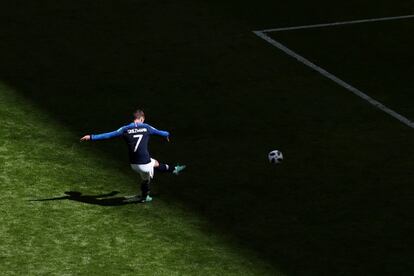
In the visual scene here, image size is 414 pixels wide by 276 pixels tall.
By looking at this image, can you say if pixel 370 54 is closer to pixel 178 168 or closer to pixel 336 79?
pixel 336 79

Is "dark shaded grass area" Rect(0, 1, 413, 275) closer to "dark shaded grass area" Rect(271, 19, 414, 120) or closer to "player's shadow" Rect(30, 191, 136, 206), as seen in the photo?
"dark shaded grass area" Rect(271, 19, 414, 120)

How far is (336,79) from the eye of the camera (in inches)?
1139

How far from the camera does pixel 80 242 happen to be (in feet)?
66.8

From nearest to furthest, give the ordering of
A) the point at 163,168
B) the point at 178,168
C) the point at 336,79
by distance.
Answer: the point at 163,168
the point at 178,168
the point at 336,79

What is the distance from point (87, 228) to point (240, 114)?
6.74 meters

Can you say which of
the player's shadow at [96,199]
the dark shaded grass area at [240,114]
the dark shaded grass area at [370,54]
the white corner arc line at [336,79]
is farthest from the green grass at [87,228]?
the dark shaded grass area at [370,54]

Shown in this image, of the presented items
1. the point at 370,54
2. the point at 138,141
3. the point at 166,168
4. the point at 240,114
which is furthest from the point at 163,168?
the point at 370,54

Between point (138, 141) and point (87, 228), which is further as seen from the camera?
point (138, 141)

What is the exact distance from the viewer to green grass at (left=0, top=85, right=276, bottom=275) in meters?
19.5

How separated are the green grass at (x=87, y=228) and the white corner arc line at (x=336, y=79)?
21.9 ft

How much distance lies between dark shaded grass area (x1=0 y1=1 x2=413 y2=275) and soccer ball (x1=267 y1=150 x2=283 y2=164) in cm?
28

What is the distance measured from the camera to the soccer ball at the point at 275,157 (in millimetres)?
23766

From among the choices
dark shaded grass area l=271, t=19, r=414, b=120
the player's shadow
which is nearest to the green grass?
the player's shadow

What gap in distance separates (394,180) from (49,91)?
9200mm
